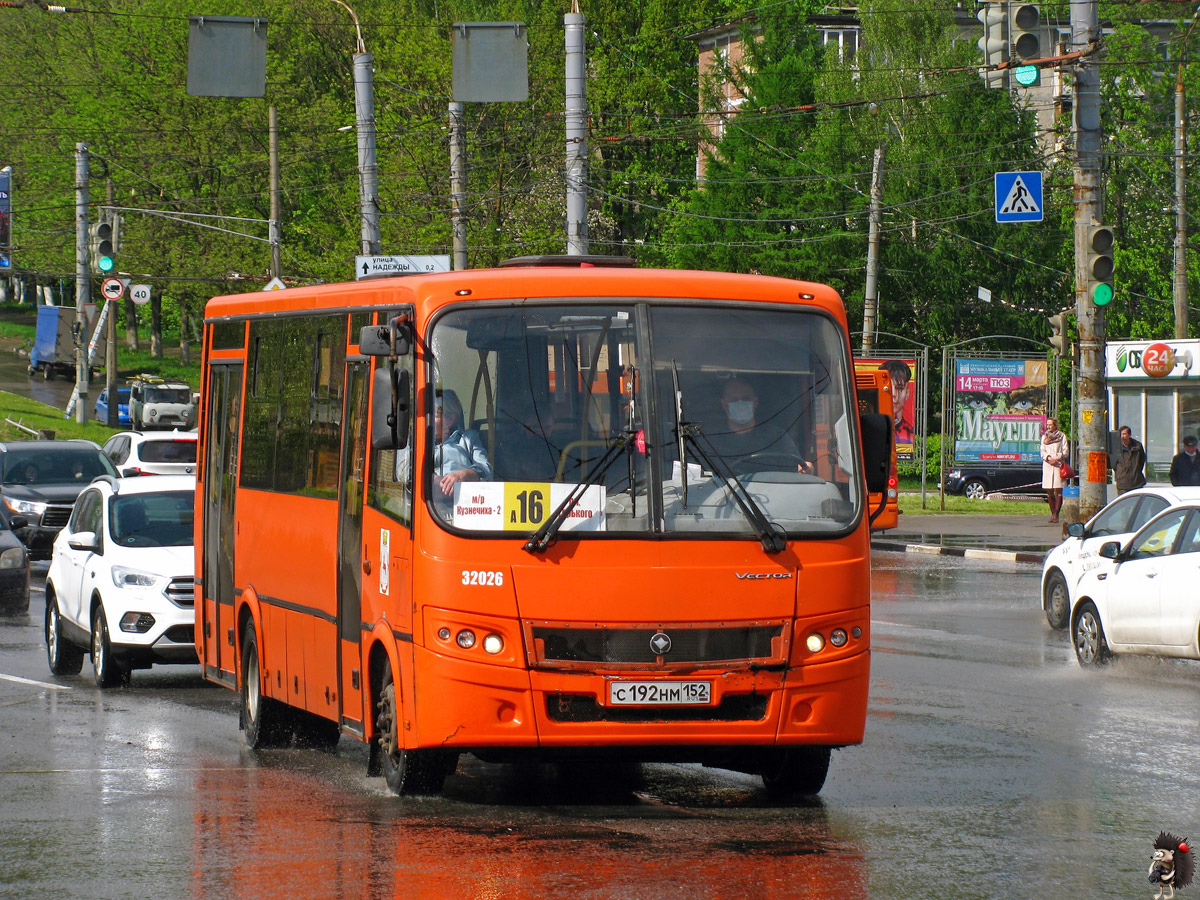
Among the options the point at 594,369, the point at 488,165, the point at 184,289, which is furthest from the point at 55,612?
the point at 184,289

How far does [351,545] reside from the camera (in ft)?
31.9

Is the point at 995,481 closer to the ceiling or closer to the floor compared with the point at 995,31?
closer to the floor

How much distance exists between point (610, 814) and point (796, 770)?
1072 mm

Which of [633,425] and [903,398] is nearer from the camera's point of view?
[633,425]

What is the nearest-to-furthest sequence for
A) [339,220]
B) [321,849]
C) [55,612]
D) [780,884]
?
[780,884] → [321,849] → [55,612] → [339,220]

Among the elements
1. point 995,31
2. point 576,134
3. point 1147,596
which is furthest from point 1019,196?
point 1147,596

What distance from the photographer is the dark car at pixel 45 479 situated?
26156 millimetres

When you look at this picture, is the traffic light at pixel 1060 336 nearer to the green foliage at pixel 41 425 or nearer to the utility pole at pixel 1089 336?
the utility pole at pixel 1089 336

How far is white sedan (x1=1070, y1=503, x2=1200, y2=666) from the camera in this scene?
575 inches

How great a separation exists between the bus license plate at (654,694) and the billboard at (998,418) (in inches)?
1155

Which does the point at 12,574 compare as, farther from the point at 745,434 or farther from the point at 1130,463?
the point at 1130,463

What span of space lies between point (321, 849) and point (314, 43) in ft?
249

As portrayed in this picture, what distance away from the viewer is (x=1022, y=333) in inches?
2489

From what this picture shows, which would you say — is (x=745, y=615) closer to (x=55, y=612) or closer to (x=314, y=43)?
(x=55, y=612)
